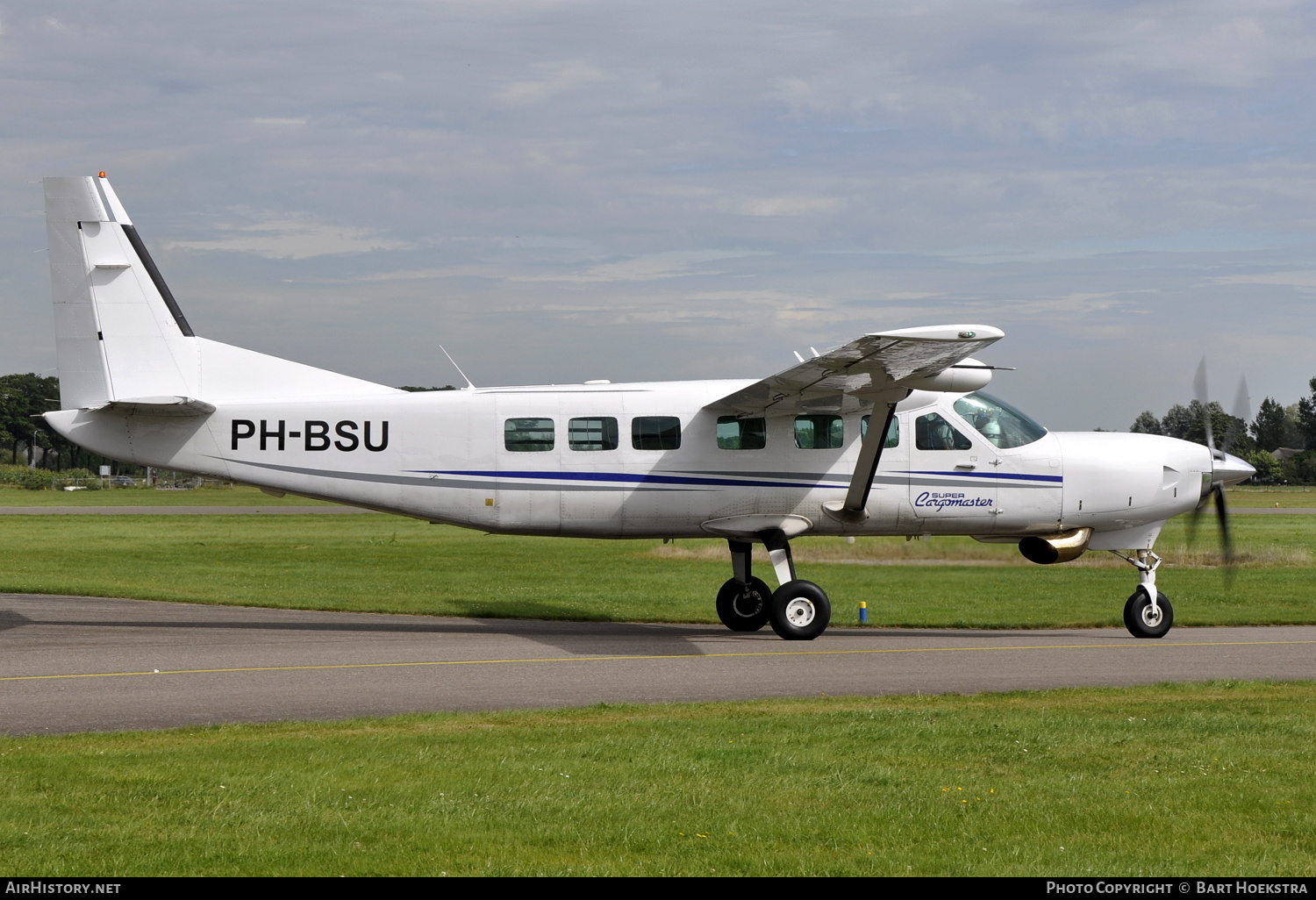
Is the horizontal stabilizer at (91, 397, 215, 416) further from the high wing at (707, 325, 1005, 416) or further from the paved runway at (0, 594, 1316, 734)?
the high wing at (707, 325, 1005, 416)

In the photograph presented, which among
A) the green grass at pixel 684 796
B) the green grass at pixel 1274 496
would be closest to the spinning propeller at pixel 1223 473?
the green grass at pixel 684 796

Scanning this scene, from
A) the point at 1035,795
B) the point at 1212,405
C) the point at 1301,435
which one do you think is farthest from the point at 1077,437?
the point at 1301,435

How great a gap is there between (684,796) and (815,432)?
9608 millimetres

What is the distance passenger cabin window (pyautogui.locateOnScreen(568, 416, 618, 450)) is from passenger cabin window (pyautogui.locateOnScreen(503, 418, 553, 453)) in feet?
0.99

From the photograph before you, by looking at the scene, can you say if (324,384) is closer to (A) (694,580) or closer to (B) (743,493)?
(B) (743,493)

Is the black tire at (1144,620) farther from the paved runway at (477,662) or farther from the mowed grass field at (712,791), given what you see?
the mowed grass field at (712,791)

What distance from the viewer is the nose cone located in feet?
57.3

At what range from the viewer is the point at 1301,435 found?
417ft

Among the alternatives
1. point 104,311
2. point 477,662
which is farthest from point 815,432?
point 104,311

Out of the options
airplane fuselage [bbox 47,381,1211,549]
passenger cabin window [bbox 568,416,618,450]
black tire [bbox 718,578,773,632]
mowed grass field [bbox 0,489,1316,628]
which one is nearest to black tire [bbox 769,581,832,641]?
airplane fuselage [bbox 47,381,1211,549]

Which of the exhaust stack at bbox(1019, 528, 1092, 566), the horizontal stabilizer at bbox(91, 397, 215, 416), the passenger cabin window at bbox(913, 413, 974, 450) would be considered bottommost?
the exhaust stack at bbox(1019, 528, 1092, 566)

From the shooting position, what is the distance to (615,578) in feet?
86.7

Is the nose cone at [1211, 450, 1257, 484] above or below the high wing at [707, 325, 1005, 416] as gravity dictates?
below

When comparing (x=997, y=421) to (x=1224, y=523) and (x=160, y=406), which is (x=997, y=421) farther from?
(x=160, y=406)
